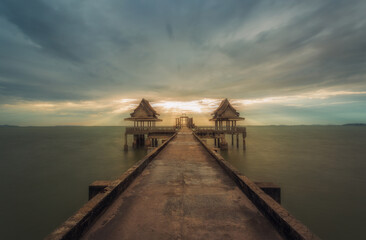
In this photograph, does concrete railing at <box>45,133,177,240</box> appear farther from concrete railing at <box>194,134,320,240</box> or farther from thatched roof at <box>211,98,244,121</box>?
thatched roof at <box>211,98,244,121</box>

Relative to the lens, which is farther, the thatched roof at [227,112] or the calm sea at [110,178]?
the thatched roof at [227,112]

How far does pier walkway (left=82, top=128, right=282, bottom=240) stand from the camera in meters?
Result: 2.53

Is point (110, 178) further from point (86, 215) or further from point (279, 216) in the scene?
point (279, 216)

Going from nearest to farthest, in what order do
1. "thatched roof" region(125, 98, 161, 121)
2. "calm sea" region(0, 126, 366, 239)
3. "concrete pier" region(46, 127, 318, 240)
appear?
"concrete pier" region(46, 127, 318, 240), "calm sea" region(0, 126, 366, 239), "thatched roof" region(125, 98, 161, 121)

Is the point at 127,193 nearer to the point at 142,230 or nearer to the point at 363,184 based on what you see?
the point at 142,230

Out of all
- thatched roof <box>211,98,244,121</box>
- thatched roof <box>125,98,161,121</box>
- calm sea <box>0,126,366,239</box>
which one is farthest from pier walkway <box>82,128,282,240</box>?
thatched roof <box>125,98,161,121</box>

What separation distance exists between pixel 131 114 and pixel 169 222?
91.7ft

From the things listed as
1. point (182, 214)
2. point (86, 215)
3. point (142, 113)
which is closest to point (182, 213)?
point (182, 214)

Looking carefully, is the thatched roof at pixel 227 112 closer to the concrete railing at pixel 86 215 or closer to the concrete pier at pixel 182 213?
the concrete pier at pixel 182 213

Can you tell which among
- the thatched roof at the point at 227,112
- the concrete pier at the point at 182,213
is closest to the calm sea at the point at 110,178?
the concrete pier at the point at 182,213

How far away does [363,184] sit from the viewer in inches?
511

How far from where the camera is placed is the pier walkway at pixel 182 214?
253cm

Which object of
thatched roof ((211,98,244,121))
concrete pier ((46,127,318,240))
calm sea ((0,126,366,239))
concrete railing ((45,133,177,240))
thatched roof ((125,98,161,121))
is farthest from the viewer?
thatched roof ((125,98,161,121))

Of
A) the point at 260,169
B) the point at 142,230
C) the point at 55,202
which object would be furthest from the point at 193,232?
the point at 260,169
